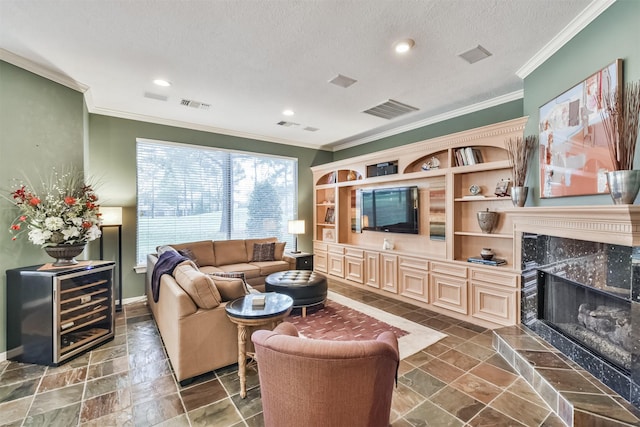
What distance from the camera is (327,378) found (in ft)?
4.24

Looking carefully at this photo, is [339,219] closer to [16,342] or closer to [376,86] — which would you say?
[376,86]

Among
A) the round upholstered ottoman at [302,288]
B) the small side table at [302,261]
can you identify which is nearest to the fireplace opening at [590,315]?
the round upholstered ottoman at [302,288]

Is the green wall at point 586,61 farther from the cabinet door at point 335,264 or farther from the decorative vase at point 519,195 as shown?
the cabinet door at point 335,264

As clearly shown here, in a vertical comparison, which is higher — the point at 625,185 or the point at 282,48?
the point at 282,48

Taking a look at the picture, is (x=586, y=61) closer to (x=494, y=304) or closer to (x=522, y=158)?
(x=522, y=158)

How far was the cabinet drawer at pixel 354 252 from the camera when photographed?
203 inches

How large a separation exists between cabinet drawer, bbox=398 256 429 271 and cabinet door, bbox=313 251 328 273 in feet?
6.55

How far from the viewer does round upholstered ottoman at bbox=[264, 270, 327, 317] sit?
11.9 feet

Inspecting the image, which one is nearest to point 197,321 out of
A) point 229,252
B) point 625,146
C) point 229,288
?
point 229,288

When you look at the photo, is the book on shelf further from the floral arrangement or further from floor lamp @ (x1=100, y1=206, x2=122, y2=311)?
floor lamp @ (x1=100, y1=206, x2=122, y2=311)

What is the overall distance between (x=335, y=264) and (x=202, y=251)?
2.57 metres

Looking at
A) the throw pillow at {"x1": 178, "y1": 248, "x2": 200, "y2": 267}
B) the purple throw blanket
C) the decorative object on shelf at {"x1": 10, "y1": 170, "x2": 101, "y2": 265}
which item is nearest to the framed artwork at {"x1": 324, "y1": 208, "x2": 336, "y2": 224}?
the throw pillow at {"x1": 178, "y1": 248, "x2": 200, "y2": 267}

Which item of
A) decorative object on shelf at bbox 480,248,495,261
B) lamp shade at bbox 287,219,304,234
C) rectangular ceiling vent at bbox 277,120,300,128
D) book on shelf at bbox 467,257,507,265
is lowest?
book on shelf at bbox 467,257,507,265

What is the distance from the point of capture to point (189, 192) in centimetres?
501
